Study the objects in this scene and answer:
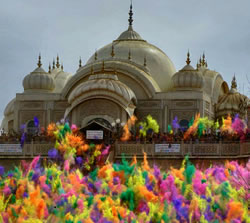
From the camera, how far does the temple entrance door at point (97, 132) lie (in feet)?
113

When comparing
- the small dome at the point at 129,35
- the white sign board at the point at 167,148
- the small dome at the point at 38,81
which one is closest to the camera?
the white sign board at the point at 167,148

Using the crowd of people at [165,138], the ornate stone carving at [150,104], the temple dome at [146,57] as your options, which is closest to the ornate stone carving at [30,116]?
the temple dome at [146,57]

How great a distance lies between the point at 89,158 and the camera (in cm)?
3266

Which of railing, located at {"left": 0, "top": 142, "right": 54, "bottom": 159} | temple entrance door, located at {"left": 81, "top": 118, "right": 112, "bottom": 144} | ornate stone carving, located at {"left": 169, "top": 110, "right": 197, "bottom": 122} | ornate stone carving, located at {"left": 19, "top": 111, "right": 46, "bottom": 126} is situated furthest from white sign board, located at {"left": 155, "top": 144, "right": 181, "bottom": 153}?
ornate stone carving, located at {"left": 19, "top": 111, "right": 46, "bottom": 126}

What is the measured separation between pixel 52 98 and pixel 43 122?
1389mm

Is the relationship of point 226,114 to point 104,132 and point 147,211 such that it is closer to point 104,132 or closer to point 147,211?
point 104,132

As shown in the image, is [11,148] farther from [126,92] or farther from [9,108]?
[9,108]

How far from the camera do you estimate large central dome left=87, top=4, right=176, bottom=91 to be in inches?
1785

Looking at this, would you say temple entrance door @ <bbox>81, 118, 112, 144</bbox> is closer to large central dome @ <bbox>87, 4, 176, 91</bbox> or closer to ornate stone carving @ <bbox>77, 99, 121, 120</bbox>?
ornate stone carving @ <bbox>77, 99, 121, 120</bbox>

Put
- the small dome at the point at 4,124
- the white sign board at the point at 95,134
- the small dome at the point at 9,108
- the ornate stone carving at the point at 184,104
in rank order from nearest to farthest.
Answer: the white sign board at the point at 95,134, the ornate stone carving at the point at 184,104, the small dome at the point at 9,108, the small dome at the point at 4,124

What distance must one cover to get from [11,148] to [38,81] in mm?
10391

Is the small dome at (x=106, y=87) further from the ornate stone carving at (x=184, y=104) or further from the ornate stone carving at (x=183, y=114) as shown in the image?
the ornate stone carving at (x=184, y=104)

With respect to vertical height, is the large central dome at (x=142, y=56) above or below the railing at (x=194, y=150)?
above

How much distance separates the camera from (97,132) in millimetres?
34594
